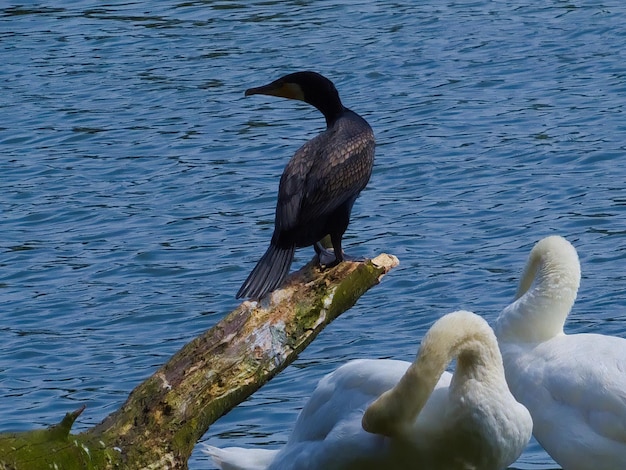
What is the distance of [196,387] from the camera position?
5.82 metres

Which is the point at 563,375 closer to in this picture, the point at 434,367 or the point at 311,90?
the point at 434,367

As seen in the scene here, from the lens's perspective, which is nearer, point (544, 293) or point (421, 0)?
point (544, 293)

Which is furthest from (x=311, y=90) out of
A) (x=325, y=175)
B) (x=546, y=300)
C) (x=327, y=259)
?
(x=546, y=300)

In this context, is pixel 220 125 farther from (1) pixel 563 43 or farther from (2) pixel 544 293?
(2) pixel 544 293

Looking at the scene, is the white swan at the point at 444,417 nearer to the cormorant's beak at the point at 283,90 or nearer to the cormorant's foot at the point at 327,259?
the cormorant's foot at the point at 327,259

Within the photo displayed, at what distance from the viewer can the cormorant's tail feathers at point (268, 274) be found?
20.6 feet

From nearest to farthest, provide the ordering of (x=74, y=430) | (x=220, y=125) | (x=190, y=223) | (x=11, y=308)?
(x=74, y=430)
(x=11, y=308)
(x=190, y=223)
(x=220, y=125)

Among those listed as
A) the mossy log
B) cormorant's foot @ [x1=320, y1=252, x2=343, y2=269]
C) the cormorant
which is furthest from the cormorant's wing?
the mossy log

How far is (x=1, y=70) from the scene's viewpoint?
1694 centimetres

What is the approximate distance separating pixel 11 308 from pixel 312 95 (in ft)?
12.6

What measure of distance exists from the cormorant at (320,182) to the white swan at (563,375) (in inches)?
41.0

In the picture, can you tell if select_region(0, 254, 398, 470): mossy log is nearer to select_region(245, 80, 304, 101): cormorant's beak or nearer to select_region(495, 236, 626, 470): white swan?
select_region(495, 236, 626, 470): white swan

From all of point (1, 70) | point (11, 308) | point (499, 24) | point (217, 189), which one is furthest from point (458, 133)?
point (1, 70)

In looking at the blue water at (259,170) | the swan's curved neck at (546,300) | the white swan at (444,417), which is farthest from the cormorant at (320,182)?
the blue water at (259,170)
